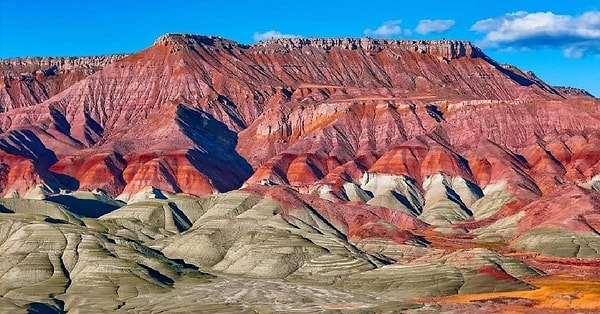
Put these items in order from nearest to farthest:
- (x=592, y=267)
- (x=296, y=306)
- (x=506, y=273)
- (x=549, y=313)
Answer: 1. (x=549, y=313)
2. (x=296, y=306)
3. (x=506, y=273)
4. (x=592, y=267)

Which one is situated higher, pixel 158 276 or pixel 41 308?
pixel 158 276

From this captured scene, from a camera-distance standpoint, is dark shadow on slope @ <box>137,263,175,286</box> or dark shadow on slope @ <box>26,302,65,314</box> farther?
dark shadow on slope @ <box>137,263,175,286</box>

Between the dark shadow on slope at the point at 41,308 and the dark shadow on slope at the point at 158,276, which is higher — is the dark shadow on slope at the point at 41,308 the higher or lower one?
the lower one

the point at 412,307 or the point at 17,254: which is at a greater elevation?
the point at 17,254

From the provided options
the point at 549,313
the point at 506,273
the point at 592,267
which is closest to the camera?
the point at 549,313

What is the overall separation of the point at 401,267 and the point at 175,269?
39152 mm

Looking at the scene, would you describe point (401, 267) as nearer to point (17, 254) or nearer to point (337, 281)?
point (337, 281)

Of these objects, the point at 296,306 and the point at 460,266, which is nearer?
the point at 296,306

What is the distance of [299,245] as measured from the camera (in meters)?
189

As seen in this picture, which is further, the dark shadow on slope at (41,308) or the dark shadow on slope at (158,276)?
the dark shadow on slope at (158,276)

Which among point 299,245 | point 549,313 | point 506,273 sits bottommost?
point 549,313

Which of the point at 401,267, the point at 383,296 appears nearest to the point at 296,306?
the point at 383,296

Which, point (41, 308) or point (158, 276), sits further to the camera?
point (158, 276)

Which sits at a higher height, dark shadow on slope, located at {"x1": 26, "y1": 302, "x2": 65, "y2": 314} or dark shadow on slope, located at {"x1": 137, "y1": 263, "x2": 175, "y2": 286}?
dark shadow on slope, located at {"x1": 137, "y1": 263, "x2": 175, "y2": 286}
